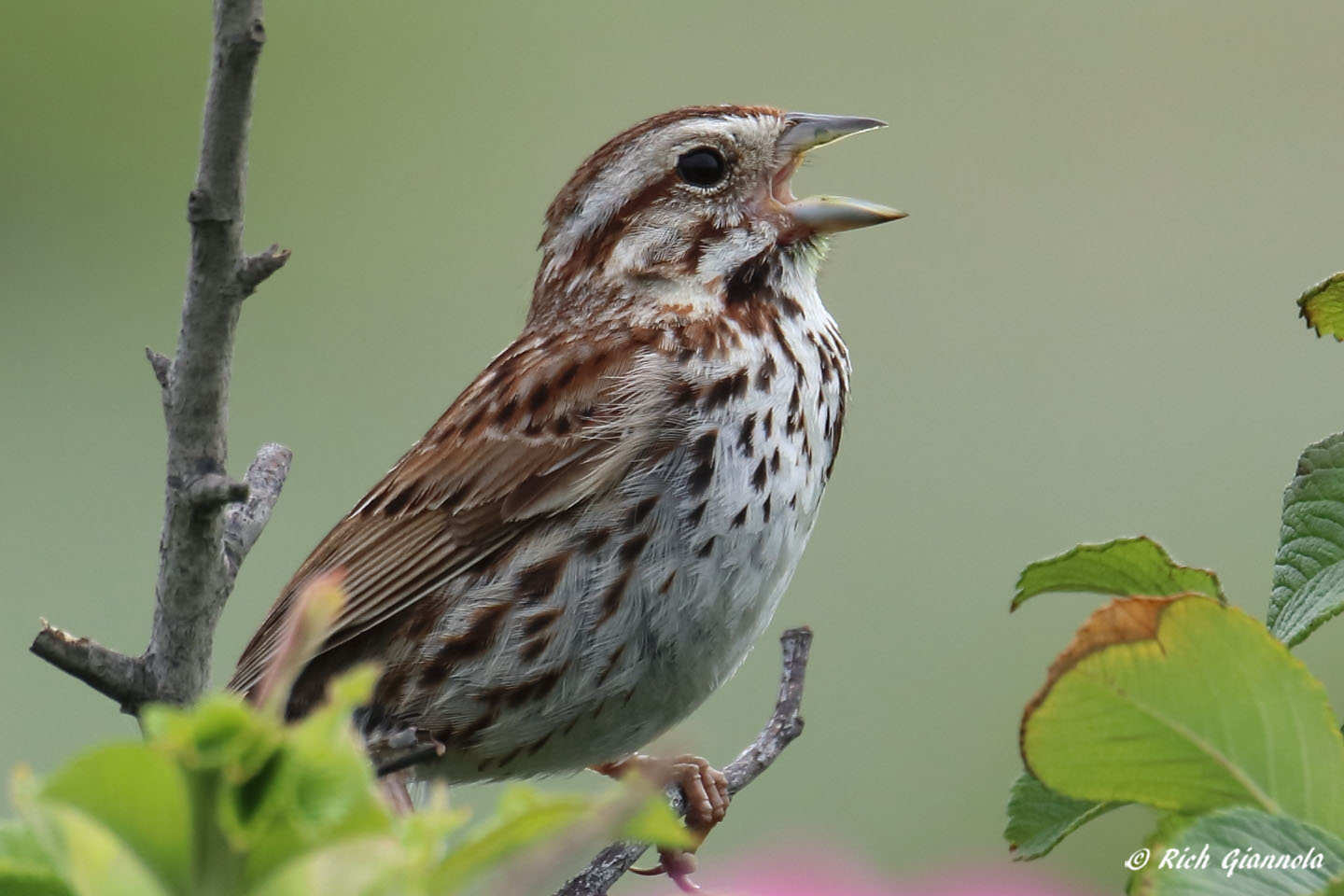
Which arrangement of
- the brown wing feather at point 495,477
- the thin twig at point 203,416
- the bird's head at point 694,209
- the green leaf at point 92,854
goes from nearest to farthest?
1. the green leaf at point 92,854
2. the thin twig at point 203,416
3. the brown wing feather at point 495,477
4. the bird's head at point 694,209

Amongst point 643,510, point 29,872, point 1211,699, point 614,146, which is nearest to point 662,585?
point 643,510

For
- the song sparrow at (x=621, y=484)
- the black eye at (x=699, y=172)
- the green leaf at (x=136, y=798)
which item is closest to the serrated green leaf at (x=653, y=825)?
the green leaf at (x=136, y=798)

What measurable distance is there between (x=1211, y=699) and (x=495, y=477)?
1636mm

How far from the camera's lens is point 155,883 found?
0.42 meters

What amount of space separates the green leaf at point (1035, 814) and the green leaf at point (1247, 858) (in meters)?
0.25

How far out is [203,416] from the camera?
48.7 inches

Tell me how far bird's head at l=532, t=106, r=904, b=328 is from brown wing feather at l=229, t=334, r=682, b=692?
143 mm

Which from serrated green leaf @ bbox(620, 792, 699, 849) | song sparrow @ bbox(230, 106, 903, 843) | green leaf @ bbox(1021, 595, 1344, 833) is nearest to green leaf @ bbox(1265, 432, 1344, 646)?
green leaf @ bbox(1021, 595, 1344, 833)

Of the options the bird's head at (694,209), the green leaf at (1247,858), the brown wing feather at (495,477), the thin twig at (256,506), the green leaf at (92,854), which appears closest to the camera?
the green leaf at (92,854)

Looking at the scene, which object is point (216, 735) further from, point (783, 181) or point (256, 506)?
point (783, 181)

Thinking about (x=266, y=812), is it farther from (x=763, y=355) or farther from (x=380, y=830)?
(x=763, y=355)

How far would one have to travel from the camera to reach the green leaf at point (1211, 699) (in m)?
0.66

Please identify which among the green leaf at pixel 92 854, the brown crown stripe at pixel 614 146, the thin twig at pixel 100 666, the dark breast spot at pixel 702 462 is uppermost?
the brown crown stripe at pixel 614 146

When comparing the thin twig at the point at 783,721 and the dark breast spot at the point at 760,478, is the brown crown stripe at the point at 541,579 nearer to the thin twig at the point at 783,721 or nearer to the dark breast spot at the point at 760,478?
the dark breast spot at the point at 760,478
